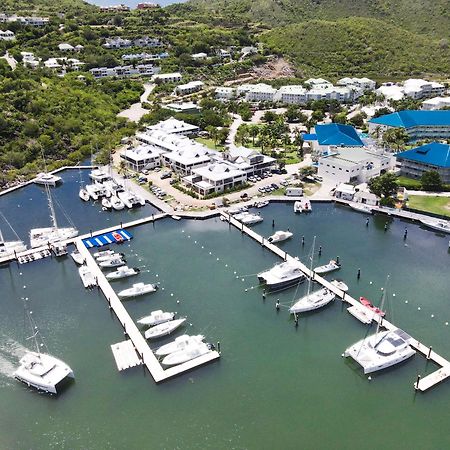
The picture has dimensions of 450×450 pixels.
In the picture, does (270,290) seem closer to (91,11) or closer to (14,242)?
(14,242)

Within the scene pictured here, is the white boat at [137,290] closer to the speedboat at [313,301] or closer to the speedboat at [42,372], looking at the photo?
the speedboat at [42,372]

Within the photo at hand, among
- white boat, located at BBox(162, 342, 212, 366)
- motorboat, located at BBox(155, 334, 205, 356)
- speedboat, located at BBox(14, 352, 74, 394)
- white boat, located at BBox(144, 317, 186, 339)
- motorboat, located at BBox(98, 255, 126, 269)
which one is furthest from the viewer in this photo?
motorboat, located at BBox(98, 255, 126, 269)

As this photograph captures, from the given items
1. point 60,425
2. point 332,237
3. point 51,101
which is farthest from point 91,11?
point 60,425

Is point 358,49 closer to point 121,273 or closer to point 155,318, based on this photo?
point 121,273

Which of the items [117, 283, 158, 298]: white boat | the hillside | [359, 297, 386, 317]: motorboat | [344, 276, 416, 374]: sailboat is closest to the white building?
the hillside

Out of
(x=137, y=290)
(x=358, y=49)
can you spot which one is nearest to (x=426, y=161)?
(x=137, y=290)

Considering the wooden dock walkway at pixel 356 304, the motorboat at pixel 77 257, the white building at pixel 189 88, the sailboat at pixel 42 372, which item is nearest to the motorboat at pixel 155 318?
the sailboat at pixel 42 372

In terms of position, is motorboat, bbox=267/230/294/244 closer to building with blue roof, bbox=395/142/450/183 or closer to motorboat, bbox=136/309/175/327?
motorboat, bbox=136/309/175/327
